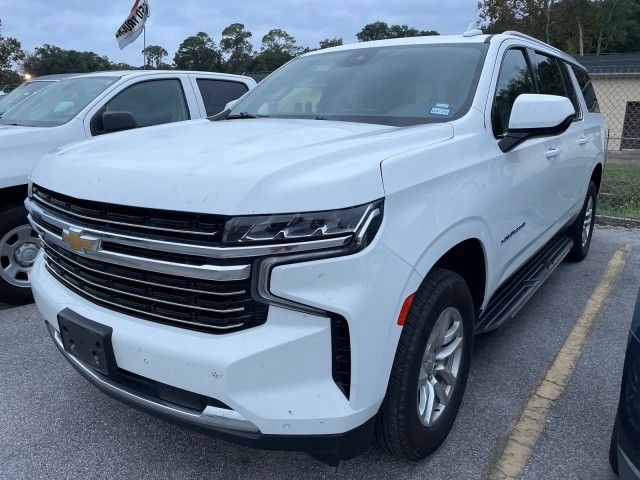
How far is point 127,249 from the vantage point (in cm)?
208

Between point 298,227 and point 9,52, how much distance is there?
107ft

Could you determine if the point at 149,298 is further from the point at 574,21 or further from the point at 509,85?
the point at 574,21

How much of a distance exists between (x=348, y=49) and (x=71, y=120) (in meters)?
2.45

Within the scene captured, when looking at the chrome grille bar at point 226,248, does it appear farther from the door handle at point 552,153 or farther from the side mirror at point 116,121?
the side mirror at point 116,121

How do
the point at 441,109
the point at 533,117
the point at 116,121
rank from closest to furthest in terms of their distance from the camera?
the point at 533,117 < the point at 441,109 < the point at 116,121

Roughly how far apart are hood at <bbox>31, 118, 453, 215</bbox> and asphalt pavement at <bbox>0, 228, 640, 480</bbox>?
123cm

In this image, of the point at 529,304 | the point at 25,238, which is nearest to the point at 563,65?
the point at 529,304

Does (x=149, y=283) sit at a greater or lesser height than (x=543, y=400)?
greater

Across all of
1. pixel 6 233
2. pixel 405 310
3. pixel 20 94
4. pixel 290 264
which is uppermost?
pixel 20 94

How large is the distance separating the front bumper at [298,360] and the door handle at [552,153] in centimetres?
201

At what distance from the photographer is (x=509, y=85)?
3389 mm

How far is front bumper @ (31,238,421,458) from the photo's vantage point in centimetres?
188

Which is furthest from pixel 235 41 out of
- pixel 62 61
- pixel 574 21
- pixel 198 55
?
pixel 574 21

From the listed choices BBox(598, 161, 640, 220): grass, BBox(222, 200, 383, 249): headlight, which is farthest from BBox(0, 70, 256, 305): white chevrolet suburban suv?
BBox(598, 161, 640, 220): grass
